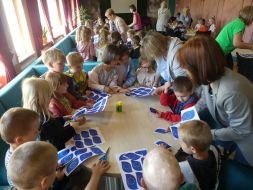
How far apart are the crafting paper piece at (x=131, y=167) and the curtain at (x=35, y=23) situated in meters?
4.23

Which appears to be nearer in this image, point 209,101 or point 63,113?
point 209,101

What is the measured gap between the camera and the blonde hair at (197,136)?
4.96 feet

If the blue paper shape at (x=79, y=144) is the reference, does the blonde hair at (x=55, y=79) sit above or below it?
above

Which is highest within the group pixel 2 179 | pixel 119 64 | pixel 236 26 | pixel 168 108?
pixel 236 26

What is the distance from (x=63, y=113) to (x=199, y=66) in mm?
1324

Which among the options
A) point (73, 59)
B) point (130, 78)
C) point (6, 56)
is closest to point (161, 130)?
point (130, 78)

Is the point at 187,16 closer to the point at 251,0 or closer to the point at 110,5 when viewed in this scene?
the point at 251,0

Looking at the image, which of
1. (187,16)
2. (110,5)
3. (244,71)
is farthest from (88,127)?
(110,5)

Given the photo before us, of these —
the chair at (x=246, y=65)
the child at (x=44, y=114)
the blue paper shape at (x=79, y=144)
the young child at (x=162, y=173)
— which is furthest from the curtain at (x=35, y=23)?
the young child at (x=162, y=173)

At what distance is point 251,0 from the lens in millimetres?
7016

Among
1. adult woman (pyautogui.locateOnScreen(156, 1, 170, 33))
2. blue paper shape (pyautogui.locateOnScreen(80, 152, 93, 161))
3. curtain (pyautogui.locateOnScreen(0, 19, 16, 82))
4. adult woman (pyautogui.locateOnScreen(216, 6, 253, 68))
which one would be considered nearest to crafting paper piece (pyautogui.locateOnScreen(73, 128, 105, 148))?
blue paper shape (pyautogui.locateOnScreen(80, 152, 93, 161))

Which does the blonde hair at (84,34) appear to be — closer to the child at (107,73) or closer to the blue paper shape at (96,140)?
the child at (107,73)

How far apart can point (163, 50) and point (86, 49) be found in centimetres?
275

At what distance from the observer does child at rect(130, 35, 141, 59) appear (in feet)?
15.3
